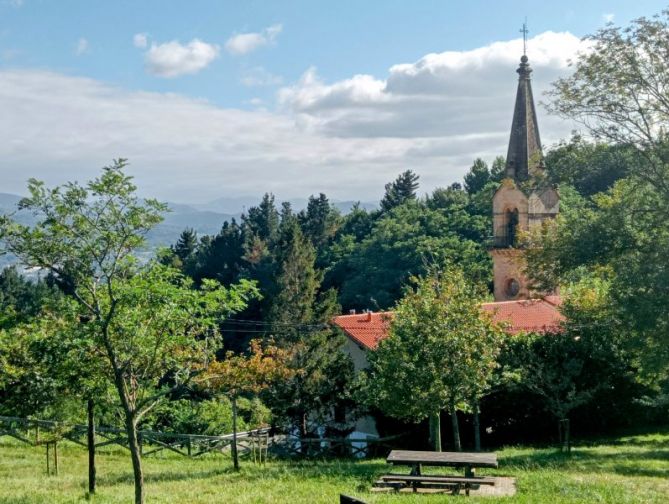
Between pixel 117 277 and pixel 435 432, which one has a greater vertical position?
pixel 117 277

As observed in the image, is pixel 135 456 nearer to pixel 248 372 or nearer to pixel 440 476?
pixel 440 476

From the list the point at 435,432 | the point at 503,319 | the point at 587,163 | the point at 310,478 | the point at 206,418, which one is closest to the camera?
the point at 310,478

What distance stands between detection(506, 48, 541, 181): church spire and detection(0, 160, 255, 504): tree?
29162 millimetres

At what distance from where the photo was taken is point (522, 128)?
1565 inches

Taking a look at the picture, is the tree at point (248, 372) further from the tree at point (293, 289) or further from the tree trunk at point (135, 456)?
the tree at point (293, 289)

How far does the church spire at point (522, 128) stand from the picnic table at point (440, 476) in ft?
81.7

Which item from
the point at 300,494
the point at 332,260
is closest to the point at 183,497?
the point at 300,494

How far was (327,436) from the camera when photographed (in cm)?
2812

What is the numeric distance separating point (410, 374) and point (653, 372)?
714cm

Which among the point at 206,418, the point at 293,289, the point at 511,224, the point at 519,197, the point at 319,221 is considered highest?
the point at 319,221

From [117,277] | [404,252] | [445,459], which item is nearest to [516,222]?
[445,459]

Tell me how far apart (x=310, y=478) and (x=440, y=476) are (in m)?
3.42

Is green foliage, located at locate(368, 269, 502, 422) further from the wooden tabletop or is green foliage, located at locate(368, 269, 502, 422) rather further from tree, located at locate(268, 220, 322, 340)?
tree, located at locate(268, 220, 322, 340)

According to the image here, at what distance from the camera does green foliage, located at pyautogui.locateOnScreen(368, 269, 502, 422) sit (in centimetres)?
2211
